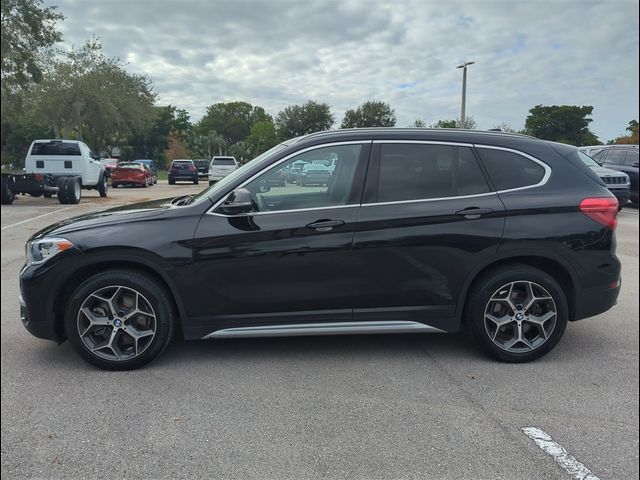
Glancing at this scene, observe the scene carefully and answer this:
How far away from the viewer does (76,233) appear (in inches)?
124

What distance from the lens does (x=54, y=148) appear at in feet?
10.3

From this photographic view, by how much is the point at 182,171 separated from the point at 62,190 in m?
0.90

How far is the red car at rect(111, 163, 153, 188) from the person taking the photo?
12.3 ft

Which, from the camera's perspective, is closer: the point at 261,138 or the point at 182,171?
the point at 261,138

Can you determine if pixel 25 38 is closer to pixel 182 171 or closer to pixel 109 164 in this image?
pixel 109 164

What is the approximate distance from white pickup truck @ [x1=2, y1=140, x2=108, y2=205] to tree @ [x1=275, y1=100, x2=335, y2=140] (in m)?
1.48

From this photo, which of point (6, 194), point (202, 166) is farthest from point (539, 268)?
point (6, 194)

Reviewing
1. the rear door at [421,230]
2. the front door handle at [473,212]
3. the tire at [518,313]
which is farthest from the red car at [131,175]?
the tire at [518,313]

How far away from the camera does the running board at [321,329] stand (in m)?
3.38

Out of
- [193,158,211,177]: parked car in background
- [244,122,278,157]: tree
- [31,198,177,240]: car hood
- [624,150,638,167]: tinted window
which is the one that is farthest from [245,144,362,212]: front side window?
[624,150,638,167]: tinted window

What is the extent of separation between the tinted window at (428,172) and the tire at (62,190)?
2.29 m

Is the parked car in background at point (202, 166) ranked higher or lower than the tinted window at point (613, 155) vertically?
lower

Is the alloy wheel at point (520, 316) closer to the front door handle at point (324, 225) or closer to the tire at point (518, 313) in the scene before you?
the tire at point (518, 313)

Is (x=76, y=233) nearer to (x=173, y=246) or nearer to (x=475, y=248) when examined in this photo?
(x=173, y=246)
